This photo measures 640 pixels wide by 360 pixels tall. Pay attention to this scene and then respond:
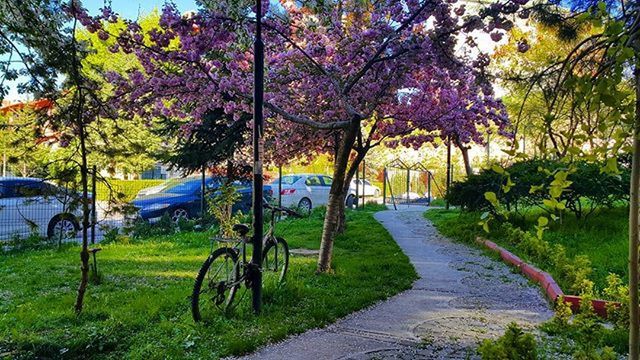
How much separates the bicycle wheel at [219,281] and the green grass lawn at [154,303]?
0.16m

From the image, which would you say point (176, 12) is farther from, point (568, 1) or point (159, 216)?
point (159, 216)

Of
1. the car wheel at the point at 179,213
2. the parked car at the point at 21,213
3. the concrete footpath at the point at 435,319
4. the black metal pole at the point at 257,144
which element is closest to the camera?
the concrete footpath at the point at 435,319

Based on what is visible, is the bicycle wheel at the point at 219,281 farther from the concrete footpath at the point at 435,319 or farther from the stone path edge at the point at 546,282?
the stone path edge at the point at 546,282

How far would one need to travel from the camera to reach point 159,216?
13250mm

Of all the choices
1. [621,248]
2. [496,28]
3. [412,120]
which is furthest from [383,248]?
[496,28]

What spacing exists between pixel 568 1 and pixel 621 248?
4.10 meters

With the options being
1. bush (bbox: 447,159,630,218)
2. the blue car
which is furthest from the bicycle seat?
the blue car

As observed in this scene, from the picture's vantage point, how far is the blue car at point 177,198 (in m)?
13.2

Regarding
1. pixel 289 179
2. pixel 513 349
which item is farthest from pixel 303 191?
pixel 513 349

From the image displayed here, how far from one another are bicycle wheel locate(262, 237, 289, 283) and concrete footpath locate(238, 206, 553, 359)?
1.27 meters

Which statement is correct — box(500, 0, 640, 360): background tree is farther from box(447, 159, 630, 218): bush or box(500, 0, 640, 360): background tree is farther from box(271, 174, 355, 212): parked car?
box(271, 174, 355, 212): parked car

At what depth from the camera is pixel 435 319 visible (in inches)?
190

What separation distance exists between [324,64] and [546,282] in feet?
13.4

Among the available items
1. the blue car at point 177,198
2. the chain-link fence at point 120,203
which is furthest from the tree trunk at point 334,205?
the blue car at point 177,198
